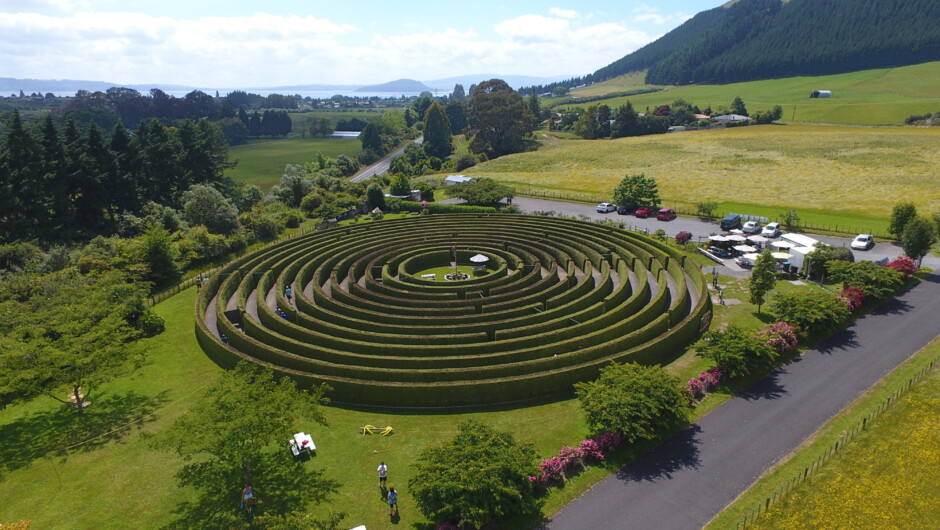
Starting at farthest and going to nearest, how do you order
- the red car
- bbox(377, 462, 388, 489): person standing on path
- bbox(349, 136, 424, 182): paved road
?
Result: bbox(349, 136, 424, 182): paved road
the red car
bbox(377, 462, 388, 489): person standing on path

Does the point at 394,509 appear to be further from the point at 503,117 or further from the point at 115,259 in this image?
the point at 503,117

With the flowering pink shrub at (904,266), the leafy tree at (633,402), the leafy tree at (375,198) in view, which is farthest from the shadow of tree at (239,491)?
the leafy tree at (375,198)

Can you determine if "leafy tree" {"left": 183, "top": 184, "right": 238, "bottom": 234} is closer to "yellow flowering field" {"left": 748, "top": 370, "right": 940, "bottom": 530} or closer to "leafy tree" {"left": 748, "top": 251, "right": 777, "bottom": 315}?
"leafy tree" {"left": 748, "top": 251, "right": 777, "bottom": 315}

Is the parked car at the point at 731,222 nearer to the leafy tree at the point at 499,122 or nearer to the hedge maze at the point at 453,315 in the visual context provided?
the hedge maze at the point at 453,315

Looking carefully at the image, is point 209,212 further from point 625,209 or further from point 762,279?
point 762,279

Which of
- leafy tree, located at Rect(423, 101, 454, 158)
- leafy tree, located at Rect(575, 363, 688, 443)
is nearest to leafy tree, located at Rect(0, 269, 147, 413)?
leafy tree, located at Rect(575, 363, 688, 443)

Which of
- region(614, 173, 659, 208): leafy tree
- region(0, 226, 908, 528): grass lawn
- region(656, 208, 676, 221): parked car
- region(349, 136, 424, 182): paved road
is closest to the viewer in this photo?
region(0, 226, 908, 528): grass lawn
